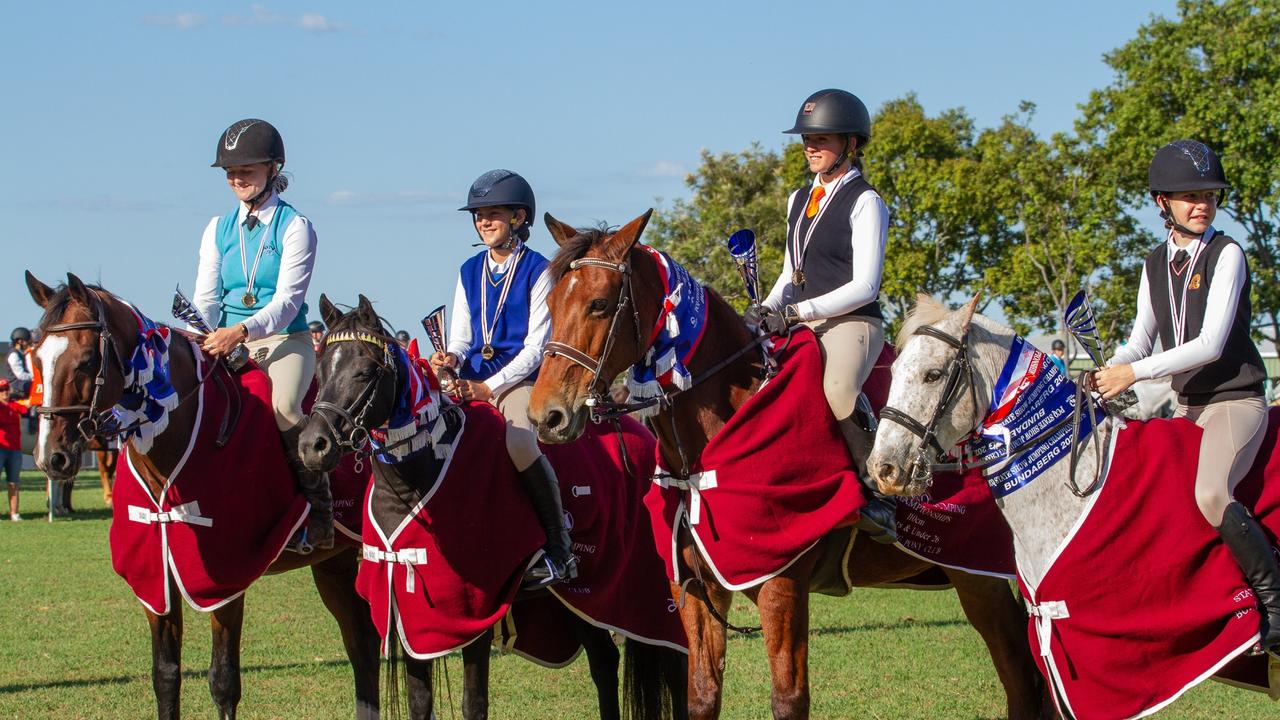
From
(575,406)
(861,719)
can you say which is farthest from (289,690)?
(575,406)

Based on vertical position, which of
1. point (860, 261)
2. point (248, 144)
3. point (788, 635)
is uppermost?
point (248, 144)

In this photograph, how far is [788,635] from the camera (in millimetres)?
6098

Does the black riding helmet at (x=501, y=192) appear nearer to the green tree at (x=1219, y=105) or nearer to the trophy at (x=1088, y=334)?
the trophy at (x=1088, y=334)

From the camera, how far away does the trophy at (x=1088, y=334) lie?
19.1 ft

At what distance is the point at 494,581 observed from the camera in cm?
683

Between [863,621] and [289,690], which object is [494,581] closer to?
[289,690]

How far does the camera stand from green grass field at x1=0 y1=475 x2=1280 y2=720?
29.8 feet

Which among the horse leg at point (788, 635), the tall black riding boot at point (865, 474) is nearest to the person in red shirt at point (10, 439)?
the horse leg at point (788, 635)

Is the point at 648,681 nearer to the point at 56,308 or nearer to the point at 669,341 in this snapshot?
the point at 669,341

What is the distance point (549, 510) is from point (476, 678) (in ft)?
3.26

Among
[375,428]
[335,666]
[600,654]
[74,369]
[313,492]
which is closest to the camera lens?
[74,369]

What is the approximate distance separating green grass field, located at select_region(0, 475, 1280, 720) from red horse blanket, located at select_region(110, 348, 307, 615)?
2.19 metres

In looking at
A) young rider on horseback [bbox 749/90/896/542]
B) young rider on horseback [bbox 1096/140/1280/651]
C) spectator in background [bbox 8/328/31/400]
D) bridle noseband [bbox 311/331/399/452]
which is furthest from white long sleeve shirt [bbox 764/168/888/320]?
spectator in background [bbox 8/328/31/400]

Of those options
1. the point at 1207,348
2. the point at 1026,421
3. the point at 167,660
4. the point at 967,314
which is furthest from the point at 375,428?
the point at 1207,348
